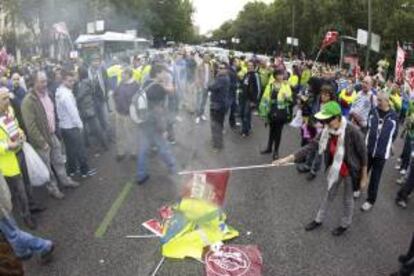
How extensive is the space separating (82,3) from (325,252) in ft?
113

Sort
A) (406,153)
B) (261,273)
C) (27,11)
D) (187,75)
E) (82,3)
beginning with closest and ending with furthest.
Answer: (261,273) < (406,153) < (187,75) < (27,11) < (82,3)

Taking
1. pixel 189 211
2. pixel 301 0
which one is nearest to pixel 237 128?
pixel 189 211

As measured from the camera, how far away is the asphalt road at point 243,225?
511cm

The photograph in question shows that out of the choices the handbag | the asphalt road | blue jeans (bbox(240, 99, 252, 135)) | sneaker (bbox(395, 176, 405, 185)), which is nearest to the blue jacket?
the asphalt road

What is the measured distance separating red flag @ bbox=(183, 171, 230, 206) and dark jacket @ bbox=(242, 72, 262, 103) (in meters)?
5.47

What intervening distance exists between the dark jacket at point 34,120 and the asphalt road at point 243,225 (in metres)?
1.02

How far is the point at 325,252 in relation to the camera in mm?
5445

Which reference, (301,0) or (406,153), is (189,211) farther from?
(301,0)

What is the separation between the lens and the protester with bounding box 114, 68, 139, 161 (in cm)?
894

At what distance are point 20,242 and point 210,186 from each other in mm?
2166

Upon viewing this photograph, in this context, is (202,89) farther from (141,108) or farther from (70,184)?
(70,184)

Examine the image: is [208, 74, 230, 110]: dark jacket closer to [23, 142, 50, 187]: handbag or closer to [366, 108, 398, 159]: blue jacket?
[366, 108, 398, 159]: blue jacket

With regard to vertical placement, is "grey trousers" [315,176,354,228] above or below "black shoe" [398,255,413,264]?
above

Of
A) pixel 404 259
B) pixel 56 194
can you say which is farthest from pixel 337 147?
pixel 56 194
